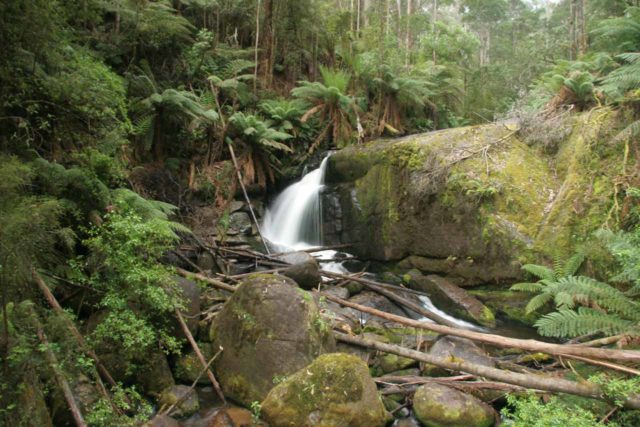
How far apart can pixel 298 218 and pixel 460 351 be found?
6179mm

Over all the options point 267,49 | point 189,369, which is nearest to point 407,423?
point 189,369

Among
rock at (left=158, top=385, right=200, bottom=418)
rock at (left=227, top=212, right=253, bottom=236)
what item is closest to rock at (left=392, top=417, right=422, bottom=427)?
rock at (left=158, top=385, right=200, bottom=418)

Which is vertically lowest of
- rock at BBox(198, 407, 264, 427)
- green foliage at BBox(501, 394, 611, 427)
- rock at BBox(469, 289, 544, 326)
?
rock at BBox(198, 407, 264, 427)

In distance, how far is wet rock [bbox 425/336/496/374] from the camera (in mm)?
5148

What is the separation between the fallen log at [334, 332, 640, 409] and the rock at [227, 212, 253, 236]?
5617mm

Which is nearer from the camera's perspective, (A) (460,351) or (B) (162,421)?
(B) (162,421)

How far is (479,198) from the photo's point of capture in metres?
7.98

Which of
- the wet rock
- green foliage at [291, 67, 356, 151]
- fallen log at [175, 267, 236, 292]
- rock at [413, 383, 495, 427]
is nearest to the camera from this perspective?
rock at [413, 383, 495, 427]

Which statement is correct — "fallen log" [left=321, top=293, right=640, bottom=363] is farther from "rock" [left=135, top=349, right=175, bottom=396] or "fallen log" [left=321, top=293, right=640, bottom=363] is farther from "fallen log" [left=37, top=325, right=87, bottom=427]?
"fallen log" [left=37, top=325, right=87, bottom=427]

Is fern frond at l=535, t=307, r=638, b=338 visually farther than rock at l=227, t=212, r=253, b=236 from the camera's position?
No

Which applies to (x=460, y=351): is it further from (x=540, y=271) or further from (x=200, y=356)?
(x=200, y=356)

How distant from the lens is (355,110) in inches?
486

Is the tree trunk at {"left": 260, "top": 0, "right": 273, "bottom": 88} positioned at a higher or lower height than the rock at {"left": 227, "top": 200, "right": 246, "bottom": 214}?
higher

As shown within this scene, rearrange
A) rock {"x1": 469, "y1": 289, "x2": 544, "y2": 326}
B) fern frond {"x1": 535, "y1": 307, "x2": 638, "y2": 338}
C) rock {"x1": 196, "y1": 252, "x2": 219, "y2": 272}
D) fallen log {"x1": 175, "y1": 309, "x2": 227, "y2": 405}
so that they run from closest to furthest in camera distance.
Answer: fern frond {"x1": 535, "y1": 307, "x2": 638, "y2": 338}, fallen log {"x1": 175, "y1": 309, "x2": 227, "y2": 405}, rock {"x1": 469, "y1": 289, "x2": 544, "y2": 326}, rock {"x1": 196, "y1": 252, "x2": 219, "y2": 272}
